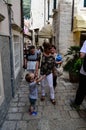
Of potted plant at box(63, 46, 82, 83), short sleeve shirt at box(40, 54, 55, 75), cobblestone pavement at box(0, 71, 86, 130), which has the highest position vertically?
short sleeve shirt at box(40, 54, 55, 75)

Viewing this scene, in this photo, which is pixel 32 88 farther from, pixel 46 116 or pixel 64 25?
pixel 64 25

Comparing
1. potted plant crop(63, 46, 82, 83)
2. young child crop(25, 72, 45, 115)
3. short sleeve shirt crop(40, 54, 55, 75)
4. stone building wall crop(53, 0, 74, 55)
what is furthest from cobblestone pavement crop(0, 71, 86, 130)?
stone building wall crop(53, 0, 74, 55)

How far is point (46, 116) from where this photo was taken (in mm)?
4066

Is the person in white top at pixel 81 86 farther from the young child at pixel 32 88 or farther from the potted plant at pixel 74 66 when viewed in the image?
the potted plant at pixel 74 66

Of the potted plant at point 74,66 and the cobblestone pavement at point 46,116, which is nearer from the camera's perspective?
the cobblestone pavement at point 46,116

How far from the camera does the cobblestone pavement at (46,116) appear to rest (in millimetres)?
3611

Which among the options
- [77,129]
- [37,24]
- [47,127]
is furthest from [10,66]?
[37,24]

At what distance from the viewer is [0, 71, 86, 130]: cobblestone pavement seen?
3611 millimetres

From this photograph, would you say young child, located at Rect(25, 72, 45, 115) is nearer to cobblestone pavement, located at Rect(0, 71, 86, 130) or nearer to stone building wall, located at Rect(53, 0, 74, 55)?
cobblestone pavement, located at Rect(0, 71, 86, 130)

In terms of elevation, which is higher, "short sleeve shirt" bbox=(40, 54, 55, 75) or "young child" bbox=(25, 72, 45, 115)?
"short sleeve shirt" bbox=(40, 54, 55, 75)

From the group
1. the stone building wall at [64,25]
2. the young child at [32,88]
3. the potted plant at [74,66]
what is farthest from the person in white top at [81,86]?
the stone building wall at [64,25]

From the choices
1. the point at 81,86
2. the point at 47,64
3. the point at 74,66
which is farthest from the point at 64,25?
the point at 81,86

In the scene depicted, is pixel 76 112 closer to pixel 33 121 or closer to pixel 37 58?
pixel 33 121

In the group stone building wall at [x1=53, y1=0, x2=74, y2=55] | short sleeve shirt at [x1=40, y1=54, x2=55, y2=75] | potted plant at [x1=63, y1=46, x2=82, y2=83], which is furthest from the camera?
stone building wall at [x1=53, y1=0, x2=74, y2=55]
